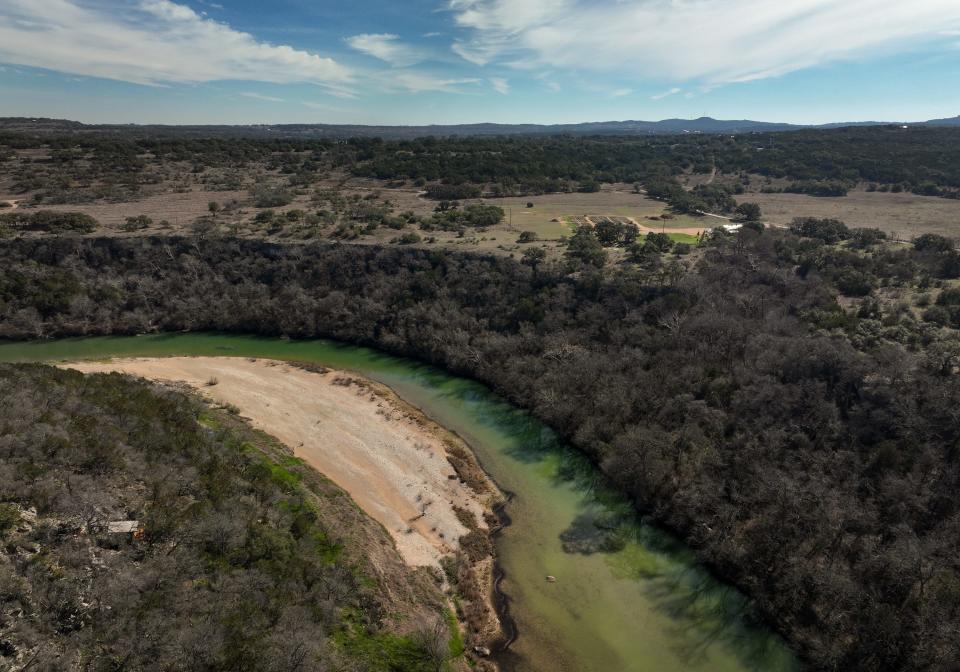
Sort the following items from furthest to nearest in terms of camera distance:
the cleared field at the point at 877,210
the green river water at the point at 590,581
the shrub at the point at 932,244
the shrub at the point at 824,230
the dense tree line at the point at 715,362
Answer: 1. the cleared field at the point at 877,210
2. the shrub at the point at 824,230
3. the shrub at the point at 932,244
4. the dense tree line at the point at 715,362
5. the green river water at the point at 590,581

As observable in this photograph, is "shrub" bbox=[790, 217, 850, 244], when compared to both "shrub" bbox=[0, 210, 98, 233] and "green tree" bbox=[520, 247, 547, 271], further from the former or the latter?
"shrub" bbox=[0, 210, 98, 233]

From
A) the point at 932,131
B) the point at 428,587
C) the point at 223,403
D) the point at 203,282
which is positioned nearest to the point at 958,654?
the point at 428,587

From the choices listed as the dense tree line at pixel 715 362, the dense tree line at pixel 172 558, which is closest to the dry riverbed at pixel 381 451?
the dense tree line at pixel 172 558

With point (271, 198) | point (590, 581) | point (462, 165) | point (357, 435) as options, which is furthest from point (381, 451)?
point (462, 165)

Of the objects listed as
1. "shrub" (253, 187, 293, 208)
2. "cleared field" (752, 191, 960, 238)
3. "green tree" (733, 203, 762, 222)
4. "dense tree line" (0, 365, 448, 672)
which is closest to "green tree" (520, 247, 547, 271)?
"dense tree line" (0, 365, 448, 672)

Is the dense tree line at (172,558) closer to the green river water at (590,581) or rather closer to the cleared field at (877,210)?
the green river water at (590,581)

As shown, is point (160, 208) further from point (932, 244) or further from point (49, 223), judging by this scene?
point (932, 244)

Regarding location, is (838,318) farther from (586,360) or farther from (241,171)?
(241,171)
